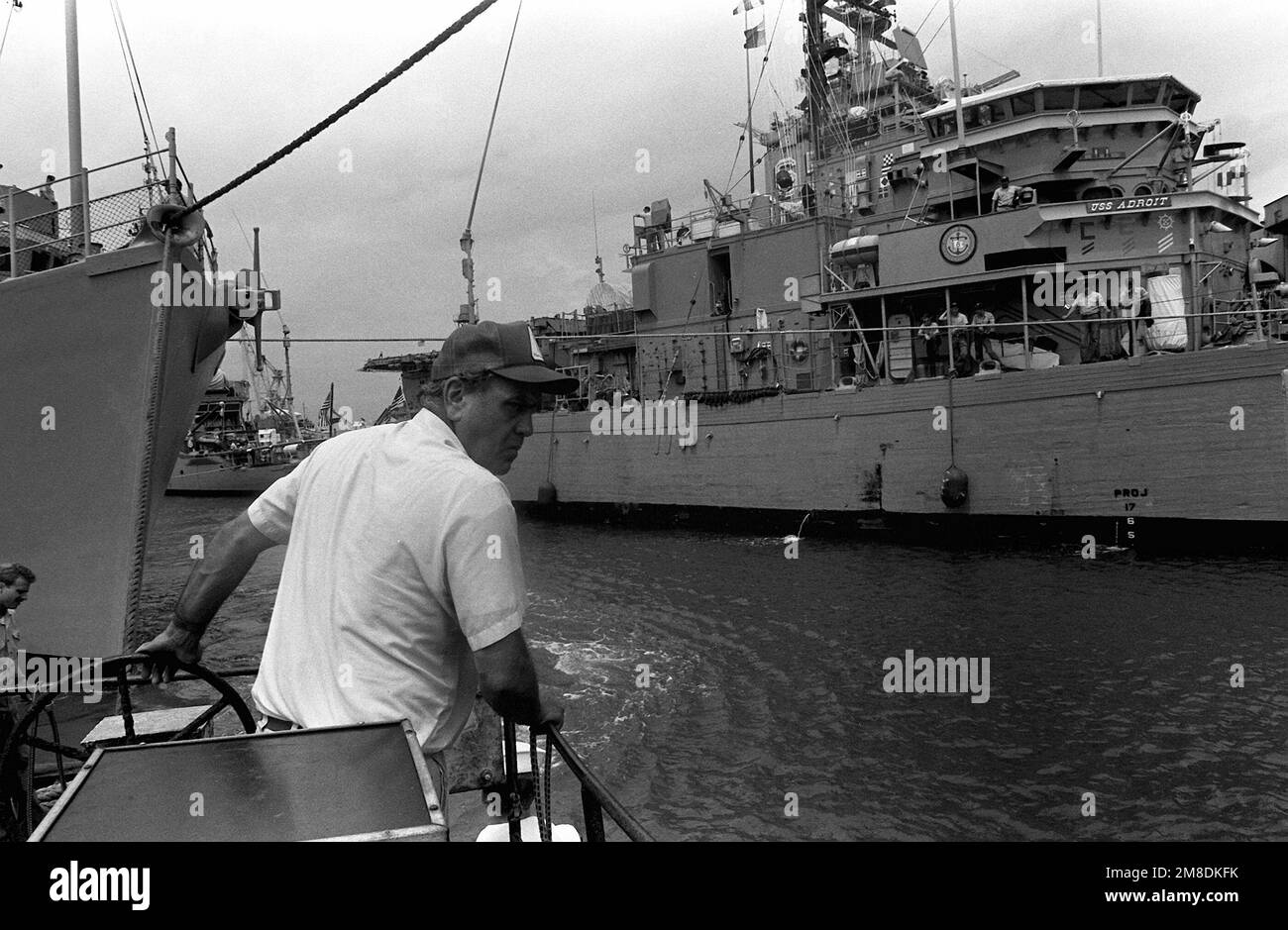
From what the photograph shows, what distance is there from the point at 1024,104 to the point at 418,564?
2494 cm

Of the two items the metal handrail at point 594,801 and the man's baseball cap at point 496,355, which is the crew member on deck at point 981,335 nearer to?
the man's baseball cap at point 496,355

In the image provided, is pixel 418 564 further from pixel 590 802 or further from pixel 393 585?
pixel 590 802

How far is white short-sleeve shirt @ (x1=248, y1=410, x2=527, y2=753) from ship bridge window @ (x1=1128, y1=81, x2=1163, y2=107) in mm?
24973

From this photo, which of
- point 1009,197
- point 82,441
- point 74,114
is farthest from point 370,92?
point 1009,197

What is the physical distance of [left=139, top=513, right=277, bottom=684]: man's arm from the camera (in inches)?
104

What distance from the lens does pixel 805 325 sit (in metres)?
26.9

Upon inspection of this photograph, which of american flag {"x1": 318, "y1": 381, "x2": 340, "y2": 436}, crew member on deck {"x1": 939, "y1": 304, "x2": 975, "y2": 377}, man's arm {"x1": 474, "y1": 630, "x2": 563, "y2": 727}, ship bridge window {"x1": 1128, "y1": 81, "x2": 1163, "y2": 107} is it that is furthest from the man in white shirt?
american flag {"x1": 318, "y1": 381, "x2": 340, "y2": 436}

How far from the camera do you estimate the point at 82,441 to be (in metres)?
9.95

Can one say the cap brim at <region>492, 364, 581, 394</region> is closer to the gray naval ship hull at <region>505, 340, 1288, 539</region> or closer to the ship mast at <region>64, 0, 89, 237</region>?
the ship mast at <region>64, 0, 89, 237</region>

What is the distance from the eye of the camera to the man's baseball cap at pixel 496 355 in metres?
2.41
